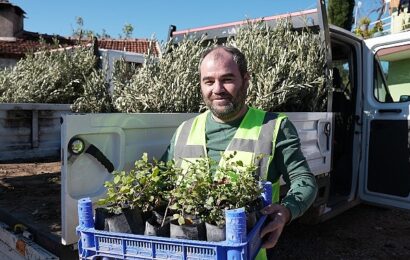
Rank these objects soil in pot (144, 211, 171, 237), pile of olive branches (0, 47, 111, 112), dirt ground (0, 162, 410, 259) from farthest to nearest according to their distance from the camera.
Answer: pile of olive branches (0, 47, 111, 112), dirt ground (0, 162, 410, 259), soil in pot (144, 211, 171, 237)

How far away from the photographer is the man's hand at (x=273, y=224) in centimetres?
145

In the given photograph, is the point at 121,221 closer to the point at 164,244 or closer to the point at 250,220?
the point at 164,244

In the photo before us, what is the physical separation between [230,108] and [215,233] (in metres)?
0.89

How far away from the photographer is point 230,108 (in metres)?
2.02

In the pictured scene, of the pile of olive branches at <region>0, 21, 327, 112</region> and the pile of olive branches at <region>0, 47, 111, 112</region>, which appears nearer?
the pile of olive branches at <region>0, 21, 327, 112</region>

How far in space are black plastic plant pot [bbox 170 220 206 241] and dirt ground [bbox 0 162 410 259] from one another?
1.31 metres

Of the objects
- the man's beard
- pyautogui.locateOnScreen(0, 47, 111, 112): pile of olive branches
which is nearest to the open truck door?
the man's beard

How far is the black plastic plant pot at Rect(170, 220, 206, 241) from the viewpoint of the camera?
49.3 inches

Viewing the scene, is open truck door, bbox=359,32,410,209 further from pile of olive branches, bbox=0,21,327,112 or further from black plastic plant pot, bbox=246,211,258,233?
black plastic plant pot, bbox=246,211,258,233

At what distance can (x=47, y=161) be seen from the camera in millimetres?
4527

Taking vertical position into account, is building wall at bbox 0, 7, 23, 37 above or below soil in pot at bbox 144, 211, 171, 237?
above

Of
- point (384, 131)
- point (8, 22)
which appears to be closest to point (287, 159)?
point (384, 131)

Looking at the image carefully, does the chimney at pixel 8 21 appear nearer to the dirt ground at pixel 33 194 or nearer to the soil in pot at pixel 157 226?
the dirt ground at pixel 33 194

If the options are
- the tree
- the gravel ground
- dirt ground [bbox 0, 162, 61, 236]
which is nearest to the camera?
dirt ground [bbox 0, 162, 61, 236]
